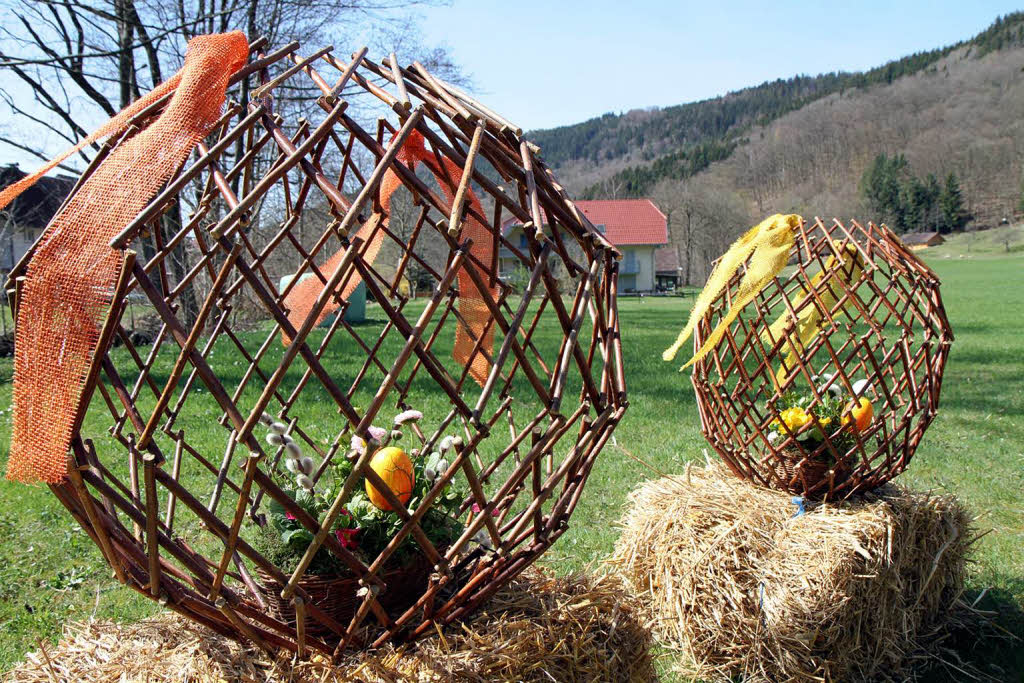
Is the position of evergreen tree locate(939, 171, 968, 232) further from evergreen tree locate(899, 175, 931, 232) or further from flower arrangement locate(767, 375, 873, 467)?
flower arrangement locate(767, 375, 873, 467)

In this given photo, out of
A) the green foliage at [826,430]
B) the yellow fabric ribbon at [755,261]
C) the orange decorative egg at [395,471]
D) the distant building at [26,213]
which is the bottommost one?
the green foliage at [826,430]

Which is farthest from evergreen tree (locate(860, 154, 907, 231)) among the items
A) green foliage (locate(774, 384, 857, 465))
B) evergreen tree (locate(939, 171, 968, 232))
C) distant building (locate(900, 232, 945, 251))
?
green foliage (locate(774, 384, 857, 465))

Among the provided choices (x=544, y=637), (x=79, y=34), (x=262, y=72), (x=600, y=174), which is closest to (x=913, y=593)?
(x=544, y=637)

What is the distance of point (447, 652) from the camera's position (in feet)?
5.10

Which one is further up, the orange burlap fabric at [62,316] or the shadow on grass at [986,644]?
the orange burlap fabric at [62,316]

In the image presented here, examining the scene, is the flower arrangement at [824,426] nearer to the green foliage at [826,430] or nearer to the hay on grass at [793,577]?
the green foliage at [826,430]

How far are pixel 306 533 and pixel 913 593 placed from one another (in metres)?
2.97

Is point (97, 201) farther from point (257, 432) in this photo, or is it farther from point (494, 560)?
point (257, 432)

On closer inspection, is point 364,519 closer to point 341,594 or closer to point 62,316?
point 341,594

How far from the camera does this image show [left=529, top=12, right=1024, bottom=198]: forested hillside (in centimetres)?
12262

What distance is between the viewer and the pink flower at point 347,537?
1.62 m

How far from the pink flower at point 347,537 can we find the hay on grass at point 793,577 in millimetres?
1982

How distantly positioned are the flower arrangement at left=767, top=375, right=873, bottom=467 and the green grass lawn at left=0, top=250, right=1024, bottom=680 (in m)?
0.86

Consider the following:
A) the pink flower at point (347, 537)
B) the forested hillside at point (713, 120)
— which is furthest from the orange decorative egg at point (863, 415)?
the forested hillside at point (713, 120)
